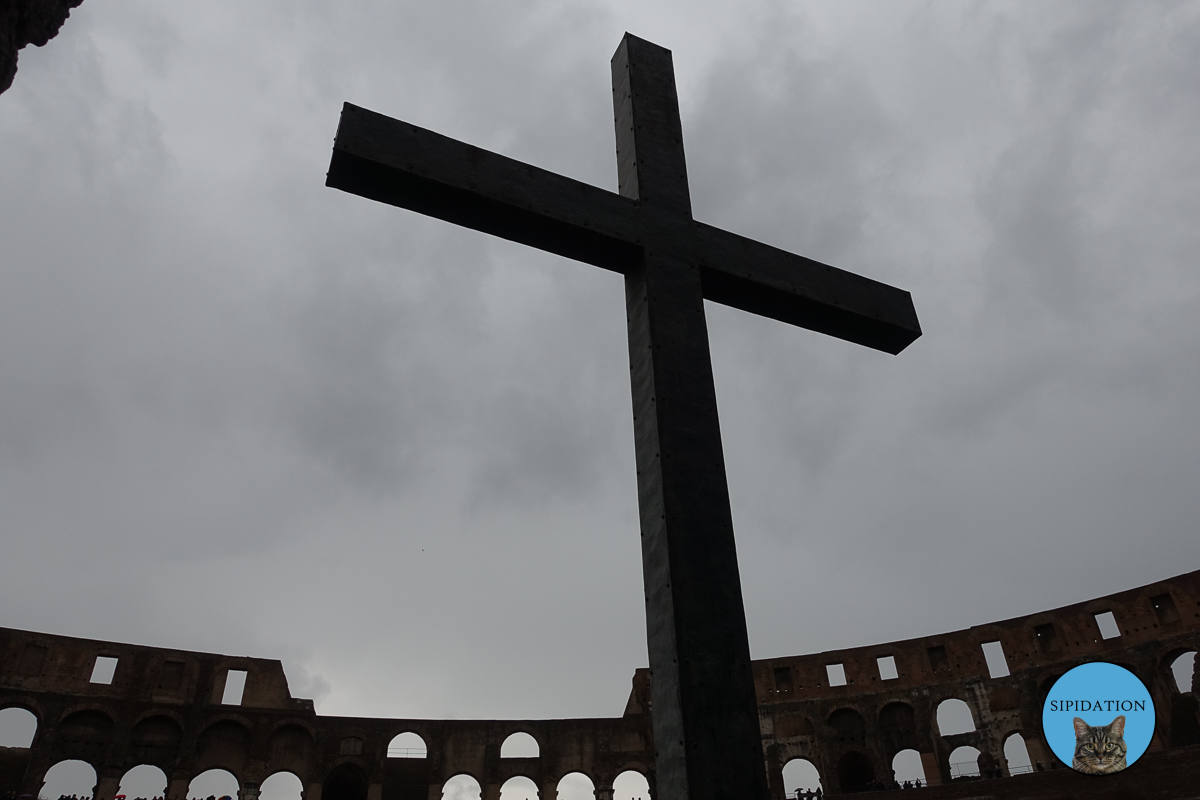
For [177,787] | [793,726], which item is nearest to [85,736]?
[177,787]

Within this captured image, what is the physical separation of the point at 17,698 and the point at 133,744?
13.4ft

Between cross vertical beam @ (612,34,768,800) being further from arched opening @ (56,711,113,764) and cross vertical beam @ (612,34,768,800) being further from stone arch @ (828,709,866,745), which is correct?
stone arch @ (828,709,866,745)

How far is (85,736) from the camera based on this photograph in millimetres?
27219

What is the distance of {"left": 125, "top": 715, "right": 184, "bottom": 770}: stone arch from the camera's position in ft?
90.9

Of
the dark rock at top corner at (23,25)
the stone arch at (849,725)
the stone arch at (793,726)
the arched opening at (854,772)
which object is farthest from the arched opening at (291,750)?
the dark rock at top corner at (23,25)

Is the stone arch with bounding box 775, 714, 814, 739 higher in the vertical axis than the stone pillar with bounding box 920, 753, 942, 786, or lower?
higher

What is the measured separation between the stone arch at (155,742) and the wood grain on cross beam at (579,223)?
104 ft

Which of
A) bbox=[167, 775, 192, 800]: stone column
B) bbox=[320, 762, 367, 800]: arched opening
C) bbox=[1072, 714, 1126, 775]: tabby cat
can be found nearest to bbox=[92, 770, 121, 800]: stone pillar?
bbox=[167, 775, 192, 800]: stone column

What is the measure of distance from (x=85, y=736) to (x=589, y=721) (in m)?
18.6

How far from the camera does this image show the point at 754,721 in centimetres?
279

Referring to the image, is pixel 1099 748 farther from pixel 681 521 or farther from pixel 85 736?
pixel 85 736

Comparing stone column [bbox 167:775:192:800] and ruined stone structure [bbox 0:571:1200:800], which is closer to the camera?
ruined stone structure [bbox 0:571:1200:800]

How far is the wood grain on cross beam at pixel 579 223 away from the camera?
3408 mm

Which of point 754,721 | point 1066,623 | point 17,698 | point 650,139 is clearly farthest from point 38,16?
point 1066,623
